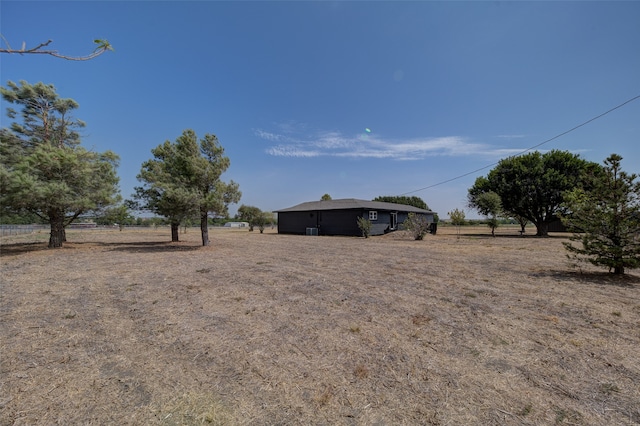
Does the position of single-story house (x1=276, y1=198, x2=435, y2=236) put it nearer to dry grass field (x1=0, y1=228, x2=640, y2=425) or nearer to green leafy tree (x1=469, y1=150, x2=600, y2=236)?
green leafy tree (x1=469, y1=150, x2=600, y2=236)

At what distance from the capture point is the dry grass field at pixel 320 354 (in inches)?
83.4

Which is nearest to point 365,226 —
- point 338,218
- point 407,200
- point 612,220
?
point 338,218

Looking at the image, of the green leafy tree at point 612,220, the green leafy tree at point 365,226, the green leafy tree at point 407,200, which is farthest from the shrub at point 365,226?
the green leafy tree at point 407,200

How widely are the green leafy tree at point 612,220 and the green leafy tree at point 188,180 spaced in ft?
46.3

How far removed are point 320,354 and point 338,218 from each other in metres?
23.9

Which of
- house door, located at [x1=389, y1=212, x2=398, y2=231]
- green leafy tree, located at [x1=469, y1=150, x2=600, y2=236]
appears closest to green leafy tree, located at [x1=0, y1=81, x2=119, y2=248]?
house door, located at [x1=389, y1=212, x2=398, y2=231]

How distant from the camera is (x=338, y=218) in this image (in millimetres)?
26844

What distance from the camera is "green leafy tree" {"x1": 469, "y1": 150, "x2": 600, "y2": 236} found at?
891 inches

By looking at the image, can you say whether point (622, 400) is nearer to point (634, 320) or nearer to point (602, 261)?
point (634, 320)

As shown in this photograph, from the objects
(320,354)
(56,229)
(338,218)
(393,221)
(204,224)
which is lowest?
(320,354)

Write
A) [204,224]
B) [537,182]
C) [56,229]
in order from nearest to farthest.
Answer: [56,229], [204,224], [537,182]

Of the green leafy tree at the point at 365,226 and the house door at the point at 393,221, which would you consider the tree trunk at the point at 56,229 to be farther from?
the house door at the point at 393,221

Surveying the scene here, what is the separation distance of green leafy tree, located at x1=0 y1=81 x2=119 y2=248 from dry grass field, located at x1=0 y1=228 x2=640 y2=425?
6246 millimetres

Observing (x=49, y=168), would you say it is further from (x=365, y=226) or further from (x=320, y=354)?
(x=365, y=226)
